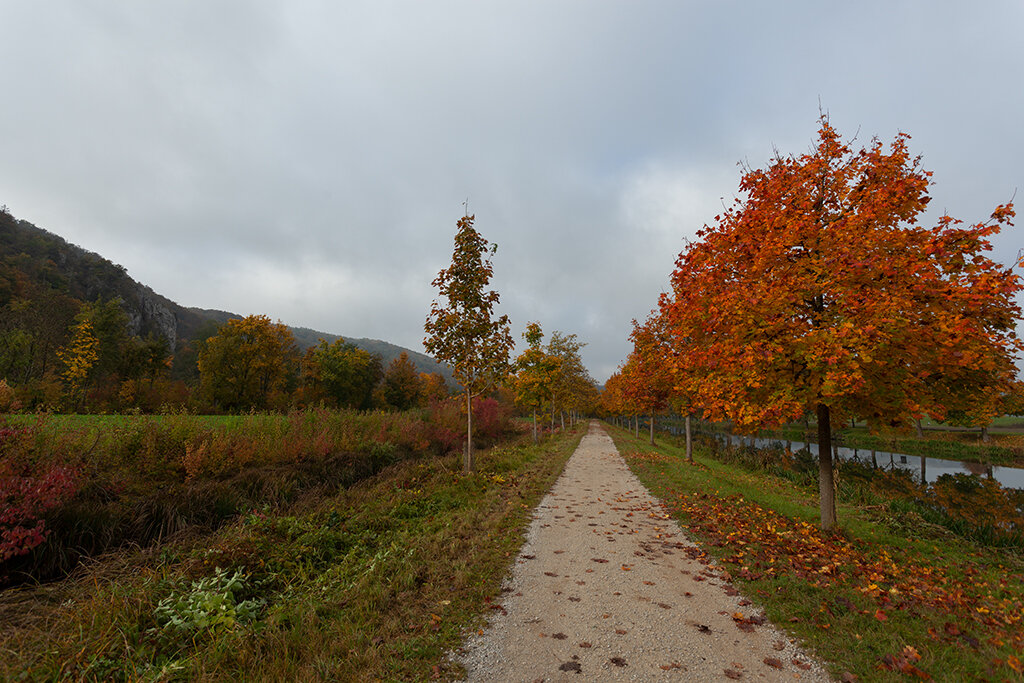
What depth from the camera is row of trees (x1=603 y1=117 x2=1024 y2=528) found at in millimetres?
4941

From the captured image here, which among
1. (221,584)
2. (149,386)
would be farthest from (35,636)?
Result: (149,386)

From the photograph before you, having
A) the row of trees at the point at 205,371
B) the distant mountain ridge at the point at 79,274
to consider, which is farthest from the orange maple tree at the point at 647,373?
the distant mountain ridge at the point at 79,274

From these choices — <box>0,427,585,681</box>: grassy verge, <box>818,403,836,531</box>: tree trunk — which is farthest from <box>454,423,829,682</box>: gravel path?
<box>818,403,836,531</box>: tree trunk

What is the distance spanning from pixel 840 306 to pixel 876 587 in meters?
3.54

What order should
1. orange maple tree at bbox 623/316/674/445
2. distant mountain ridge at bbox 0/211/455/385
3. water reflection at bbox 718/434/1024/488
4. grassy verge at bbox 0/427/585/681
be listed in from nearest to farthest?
1. grassy verge at bbox 0/427/585/681
2. orange maple tree at bbox 623/316/674/445
3. water reflection at bbox 718/434/1024/488
4. distant mountain ridge at bbox 0/211/455/385

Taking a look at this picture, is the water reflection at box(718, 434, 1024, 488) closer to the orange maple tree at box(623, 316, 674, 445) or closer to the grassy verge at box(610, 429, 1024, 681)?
the orange maple tree at box(623, 316, 674, 445)

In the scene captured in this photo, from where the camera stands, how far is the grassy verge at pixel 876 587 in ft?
11.0

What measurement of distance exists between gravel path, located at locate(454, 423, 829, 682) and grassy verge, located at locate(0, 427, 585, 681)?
406 mm

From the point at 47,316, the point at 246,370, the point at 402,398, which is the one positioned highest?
the point at 47,316

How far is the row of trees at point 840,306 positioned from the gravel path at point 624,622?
2.60m

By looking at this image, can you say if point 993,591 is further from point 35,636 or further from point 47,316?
point 47,316

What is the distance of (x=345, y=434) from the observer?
12945 mm

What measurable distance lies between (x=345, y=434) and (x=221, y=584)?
862 cm

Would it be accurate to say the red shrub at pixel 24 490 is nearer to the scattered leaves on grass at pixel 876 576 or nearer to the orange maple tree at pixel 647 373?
the scattered leaves on grass at pixel 876 576
